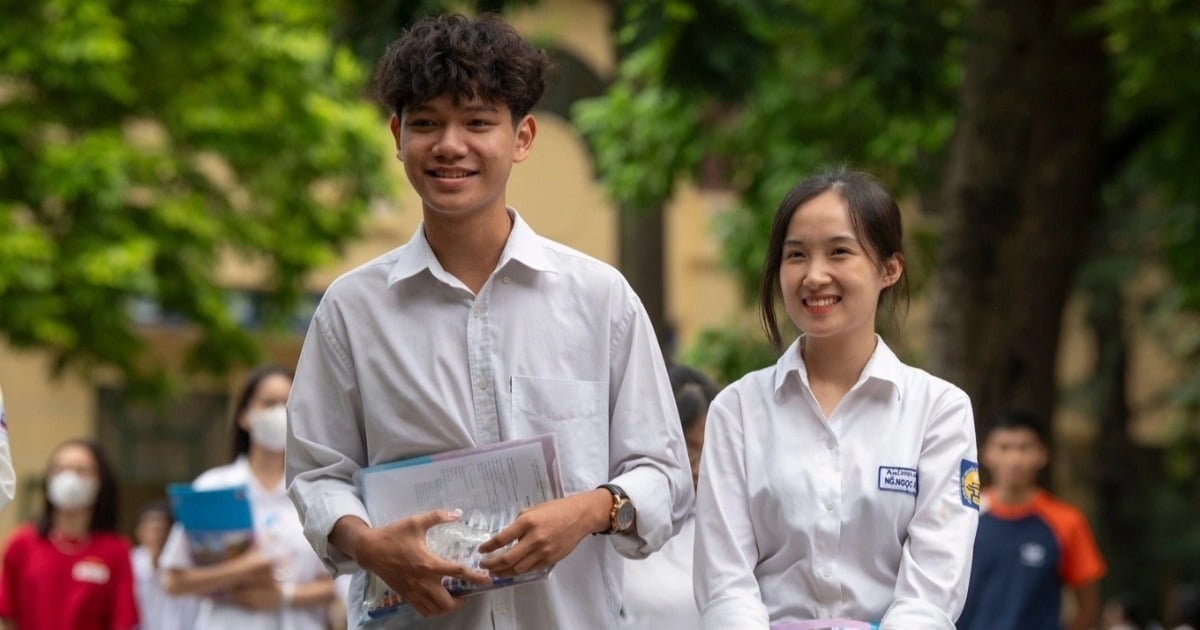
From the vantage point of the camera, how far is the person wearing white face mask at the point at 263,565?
830 centimetres

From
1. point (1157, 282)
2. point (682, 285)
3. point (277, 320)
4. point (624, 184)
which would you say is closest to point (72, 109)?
point (277, 320)

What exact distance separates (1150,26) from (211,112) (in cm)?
1021

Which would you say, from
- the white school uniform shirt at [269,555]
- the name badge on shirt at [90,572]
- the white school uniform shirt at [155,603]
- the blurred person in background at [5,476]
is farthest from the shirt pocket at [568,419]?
the name badge on shirt at [90,572]

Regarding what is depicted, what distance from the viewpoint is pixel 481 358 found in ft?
14.5

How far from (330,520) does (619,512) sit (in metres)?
0.58

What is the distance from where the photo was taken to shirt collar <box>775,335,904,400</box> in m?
4.65

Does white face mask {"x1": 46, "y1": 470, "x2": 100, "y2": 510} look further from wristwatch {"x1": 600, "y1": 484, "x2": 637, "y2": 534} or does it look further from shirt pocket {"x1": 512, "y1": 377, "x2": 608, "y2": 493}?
wristwatch {"x1": 600, "y1": 484, "x2": 637, "y2": 534}

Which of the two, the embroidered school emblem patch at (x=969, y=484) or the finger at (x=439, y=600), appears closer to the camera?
the finger at (x=439, y=600)

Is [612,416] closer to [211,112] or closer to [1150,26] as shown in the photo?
[1150,26]

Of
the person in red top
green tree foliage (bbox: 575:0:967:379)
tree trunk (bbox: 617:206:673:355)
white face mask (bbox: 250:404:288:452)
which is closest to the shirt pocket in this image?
white face mask (bbox: 250:404:288:452)

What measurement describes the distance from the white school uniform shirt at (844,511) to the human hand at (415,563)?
58cm

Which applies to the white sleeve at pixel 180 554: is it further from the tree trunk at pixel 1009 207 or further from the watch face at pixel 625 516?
the tree trunk at pixel 1009 207

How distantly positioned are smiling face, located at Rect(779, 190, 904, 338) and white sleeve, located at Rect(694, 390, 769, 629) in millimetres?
270

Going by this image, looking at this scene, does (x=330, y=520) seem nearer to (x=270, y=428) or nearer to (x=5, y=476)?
(x=5, y=476)
